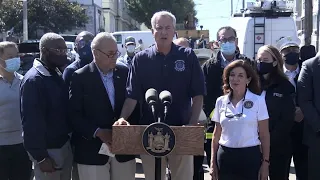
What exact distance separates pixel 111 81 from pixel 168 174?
1022mm

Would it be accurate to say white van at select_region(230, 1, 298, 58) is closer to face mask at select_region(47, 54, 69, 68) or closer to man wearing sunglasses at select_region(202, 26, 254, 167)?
man wearing sunglasses at select_region(202, 26, 254, 167)

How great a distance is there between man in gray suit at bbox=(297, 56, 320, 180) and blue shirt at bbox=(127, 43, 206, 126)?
1331mm

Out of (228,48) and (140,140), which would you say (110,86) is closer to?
(140,140)

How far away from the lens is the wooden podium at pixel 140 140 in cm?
364

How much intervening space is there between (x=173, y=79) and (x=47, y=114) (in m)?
1.24

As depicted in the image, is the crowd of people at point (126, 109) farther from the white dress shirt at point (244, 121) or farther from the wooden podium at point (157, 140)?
the wooden podium at point (157, 140)

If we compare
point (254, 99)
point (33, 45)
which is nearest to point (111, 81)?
point (254, 99)

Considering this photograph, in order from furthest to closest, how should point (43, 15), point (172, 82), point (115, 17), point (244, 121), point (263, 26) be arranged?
point (115, 17) < point (43, 15) < point (263, 26) < point (244, 121) < point (172, 82)

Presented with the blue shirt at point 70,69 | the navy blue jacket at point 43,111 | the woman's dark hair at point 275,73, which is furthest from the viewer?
the woman's dark hair at point 275,73

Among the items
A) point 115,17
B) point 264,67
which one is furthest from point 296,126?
point 115,17

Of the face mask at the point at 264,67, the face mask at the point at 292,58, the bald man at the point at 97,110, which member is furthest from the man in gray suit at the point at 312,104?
the bald man at the point at 97,110

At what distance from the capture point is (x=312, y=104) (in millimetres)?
5254

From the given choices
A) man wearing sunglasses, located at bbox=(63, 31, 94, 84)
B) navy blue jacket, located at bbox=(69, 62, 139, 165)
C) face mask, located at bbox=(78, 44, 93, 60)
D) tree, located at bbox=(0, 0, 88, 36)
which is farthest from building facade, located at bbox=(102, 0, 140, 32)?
navy blue jacket, located at bbox=(69, 62, 139, 165)

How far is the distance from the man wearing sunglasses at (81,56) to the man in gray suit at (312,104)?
247 centimetres
